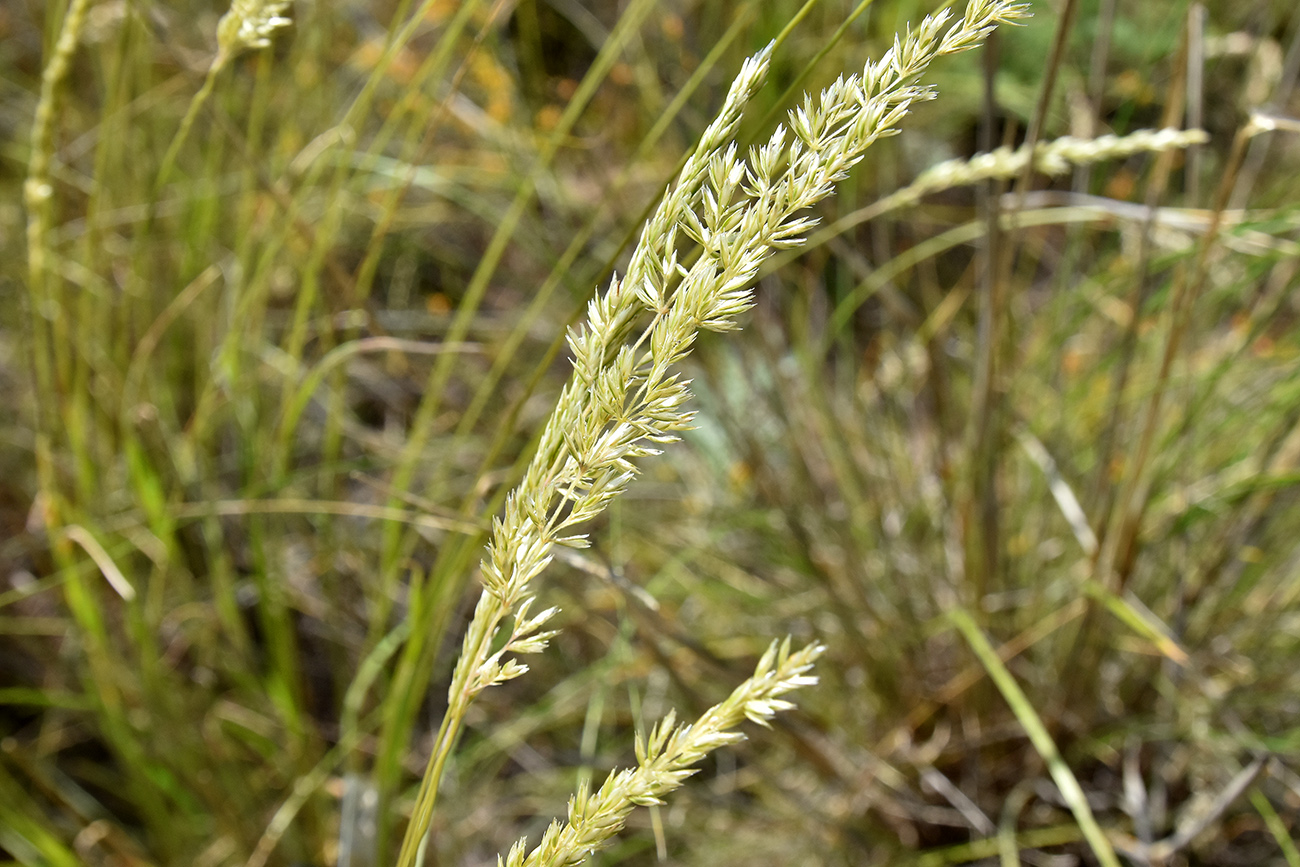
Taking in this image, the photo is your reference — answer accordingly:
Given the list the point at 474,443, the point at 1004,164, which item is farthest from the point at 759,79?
the point at 474,443

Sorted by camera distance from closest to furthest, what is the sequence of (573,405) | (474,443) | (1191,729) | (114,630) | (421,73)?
(573,405) → (421,73) → (1191,729) → (114,630) → (474,443)

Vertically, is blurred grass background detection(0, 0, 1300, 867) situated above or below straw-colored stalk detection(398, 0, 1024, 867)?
below

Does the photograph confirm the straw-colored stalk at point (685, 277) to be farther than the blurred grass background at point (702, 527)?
No

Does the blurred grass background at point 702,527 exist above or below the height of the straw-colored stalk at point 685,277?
below

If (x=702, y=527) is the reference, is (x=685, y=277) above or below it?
above

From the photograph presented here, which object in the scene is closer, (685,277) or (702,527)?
(685,277)

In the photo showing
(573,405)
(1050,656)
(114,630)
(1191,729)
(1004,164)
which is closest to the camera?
(573,405)

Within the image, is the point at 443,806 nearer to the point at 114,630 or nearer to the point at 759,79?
the point at 114,630

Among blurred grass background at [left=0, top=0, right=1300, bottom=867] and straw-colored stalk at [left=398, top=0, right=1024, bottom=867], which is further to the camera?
blurred grass background at [left=0, top=0, right=1300, bottom=867]
